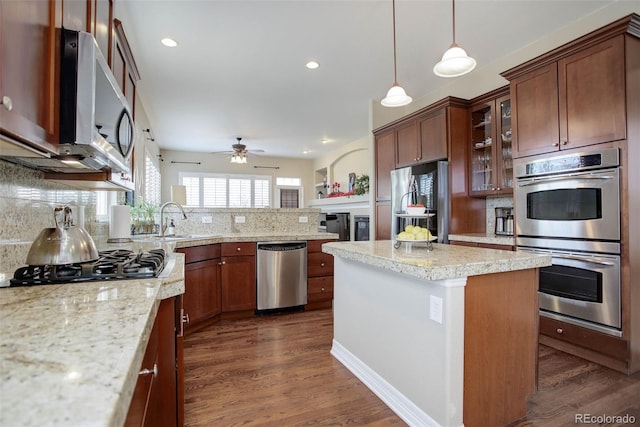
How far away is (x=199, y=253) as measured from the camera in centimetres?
318

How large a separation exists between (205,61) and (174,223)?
186 centimetres

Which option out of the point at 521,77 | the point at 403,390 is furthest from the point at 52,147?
the point at 521,77

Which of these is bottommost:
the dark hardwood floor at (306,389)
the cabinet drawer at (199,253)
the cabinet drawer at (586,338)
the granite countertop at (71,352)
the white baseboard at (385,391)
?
the dark hardwood floor at (306,389)

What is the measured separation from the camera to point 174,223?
3.82 metres

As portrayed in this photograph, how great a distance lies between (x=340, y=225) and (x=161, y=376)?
5544mm

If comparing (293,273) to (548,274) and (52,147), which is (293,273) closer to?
(548,274)

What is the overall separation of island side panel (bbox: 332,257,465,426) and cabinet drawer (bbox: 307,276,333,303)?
4.45ft

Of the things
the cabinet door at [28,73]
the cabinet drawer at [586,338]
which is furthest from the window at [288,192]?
the cabinet door at [28,73]

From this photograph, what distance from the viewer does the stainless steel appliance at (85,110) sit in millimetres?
1082

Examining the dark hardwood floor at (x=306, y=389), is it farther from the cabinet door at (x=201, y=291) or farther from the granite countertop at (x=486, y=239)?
the granite countertop at (x=486, y=239)

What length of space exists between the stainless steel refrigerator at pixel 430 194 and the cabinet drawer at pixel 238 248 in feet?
5.22

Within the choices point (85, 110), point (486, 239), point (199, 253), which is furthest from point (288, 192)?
point (85, 110)

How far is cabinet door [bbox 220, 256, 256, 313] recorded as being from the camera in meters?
3.50

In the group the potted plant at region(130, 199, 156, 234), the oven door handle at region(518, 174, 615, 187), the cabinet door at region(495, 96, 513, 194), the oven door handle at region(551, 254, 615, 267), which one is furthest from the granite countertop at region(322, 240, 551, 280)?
the potted plant at region(130, 199, 156, 234)
